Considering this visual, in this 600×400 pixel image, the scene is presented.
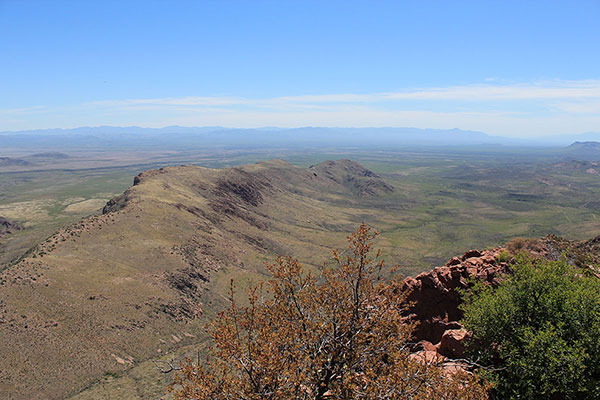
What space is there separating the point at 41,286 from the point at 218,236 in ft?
120

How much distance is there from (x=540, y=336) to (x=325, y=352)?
8204 millimetres

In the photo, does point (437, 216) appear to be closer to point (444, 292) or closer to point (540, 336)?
point (444, 292)

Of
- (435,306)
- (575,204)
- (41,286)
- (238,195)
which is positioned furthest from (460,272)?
(575,204)

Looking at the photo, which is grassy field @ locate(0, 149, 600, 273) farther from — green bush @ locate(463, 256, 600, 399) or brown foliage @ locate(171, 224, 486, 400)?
brown foliage @ locate(171, 224, 486, 400)

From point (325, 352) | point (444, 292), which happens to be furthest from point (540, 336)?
point (444, 292)

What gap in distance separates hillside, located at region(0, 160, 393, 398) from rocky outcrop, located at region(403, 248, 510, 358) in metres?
28.0

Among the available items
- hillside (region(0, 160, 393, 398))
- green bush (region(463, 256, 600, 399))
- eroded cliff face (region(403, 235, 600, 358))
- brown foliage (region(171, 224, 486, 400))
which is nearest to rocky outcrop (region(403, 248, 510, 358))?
eroded cliff face (region(403, 235, 600, 358))

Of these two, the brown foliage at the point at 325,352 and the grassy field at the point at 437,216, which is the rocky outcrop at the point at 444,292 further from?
the grassy field at the point at 437,216

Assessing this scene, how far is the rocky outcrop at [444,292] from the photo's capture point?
68.7ft

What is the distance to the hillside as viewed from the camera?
31.0 meters

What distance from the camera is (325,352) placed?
481 inches

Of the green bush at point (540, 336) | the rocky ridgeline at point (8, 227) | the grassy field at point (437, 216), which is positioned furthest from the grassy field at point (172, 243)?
the green bush at point (540, 336)

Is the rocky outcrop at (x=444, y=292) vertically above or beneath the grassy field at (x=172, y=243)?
above

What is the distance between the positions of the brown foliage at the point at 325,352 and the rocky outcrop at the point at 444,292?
8.67m
